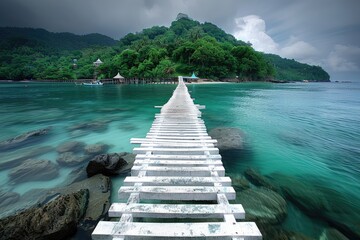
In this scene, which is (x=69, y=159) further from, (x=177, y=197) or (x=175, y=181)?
(x=177, y=197)

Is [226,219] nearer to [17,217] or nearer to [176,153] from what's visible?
[176,153]

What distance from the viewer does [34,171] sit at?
Answer: 601 cm

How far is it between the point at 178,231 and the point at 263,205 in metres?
2.79

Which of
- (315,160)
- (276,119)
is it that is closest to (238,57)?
(276,119)

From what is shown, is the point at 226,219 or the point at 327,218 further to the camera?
the point at 327,218

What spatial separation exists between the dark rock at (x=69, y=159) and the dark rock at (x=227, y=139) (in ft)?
18.4

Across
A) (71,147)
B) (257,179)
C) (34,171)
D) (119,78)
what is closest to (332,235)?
(257,179)

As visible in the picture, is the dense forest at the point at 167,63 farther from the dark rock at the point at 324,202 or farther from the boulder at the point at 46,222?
the boulder at the point at 46,222

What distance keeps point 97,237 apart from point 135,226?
485 millimetres

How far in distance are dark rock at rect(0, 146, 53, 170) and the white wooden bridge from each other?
486 centimetres

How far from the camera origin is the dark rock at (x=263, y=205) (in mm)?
3898

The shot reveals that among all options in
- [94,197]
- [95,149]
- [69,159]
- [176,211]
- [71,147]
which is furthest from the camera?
[71,147]

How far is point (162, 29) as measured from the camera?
157000mm

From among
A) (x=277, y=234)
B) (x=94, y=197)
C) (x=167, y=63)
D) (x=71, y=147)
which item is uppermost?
(x=167, y=63)
